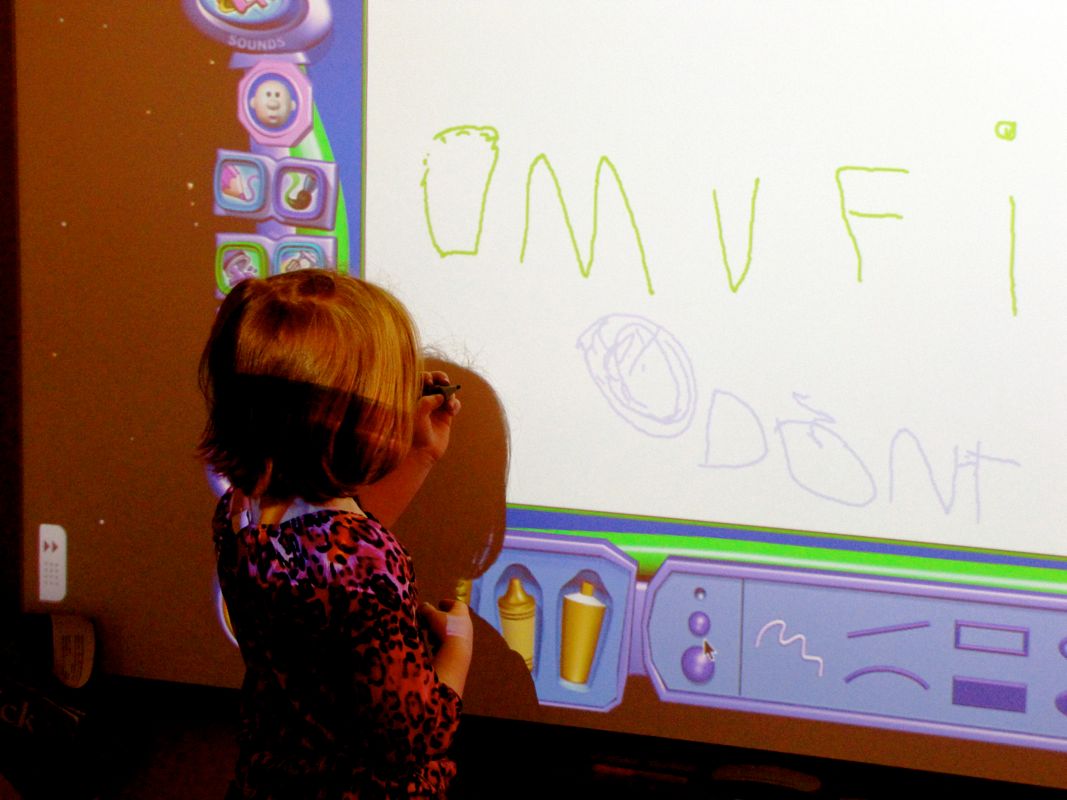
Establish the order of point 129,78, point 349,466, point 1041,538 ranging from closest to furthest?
point 349,466, point 1041,538, point 129,78

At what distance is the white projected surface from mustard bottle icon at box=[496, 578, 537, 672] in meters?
0.16

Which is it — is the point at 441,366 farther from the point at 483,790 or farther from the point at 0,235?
the point at 0,235

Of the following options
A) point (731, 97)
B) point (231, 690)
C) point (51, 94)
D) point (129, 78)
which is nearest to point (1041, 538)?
point (731, 97)

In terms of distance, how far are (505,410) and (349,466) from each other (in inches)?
21.4

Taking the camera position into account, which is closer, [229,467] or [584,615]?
[229,467]

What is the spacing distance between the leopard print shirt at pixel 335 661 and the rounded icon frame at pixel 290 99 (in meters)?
0.74

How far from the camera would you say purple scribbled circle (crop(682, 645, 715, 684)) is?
1318mm

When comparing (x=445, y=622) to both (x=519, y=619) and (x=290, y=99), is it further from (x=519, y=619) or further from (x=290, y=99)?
(x=290, y=99)

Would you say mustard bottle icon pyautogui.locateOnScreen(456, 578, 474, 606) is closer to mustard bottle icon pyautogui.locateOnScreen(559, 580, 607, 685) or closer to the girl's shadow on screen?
the girl's shadow on screen

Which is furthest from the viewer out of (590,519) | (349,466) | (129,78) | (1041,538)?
(129,78)

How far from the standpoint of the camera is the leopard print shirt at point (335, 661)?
0.79m

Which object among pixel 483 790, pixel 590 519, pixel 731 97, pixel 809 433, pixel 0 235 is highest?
pixel 731 97

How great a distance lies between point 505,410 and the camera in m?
1.35

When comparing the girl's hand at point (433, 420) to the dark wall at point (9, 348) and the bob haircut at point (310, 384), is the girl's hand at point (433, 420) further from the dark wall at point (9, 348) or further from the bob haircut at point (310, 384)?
the dark wall at point (9, 348)
